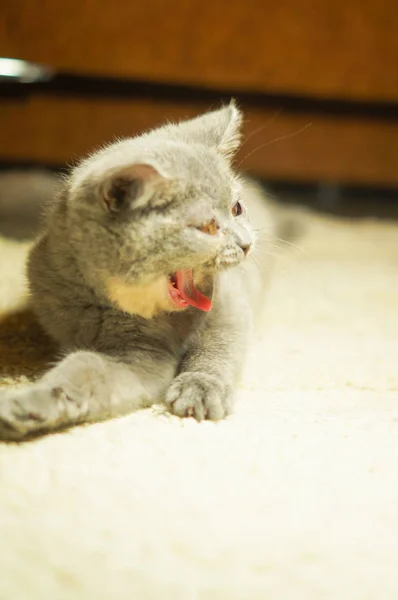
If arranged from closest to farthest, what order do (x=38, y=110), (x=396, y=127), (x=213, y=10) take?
1. (x=213, y=10)
2. (x=38, y=110)
3. (x=396, y=127)

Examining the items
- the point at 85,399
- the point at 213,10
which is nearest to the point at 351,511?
the point at 85,399

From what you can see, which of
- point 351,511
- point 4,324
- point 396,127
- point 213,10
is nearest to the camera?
point 351,511

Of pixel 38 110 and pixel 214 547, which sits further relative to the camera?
pixel 38 110

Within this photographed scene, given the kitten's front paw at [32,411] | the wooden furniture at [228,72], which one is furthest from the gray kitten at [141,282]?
the wooden furniture at [228,72]

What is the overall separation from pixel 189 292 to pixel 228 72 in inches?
53.6

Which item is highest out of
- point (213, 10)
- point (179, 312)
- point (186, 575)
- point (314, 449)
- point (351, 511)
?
point (213, 10)

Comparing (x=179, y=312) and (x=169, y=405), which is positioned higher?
(x=179, y=312)

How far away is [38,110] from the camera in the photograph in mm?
2225

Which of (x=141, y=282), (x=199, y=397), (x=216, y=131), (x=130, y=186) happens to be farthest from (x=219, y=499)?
(x=216, y=131)

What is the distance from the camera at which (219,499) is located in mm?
769

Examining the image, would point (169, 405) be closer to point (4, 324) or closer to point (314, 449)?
point (314, 449)

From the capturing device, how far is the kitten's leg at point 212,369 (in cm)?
97

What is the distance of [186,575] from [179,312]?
0.51 m

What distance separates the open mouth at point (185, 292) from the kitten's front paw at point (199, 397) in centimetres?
11
